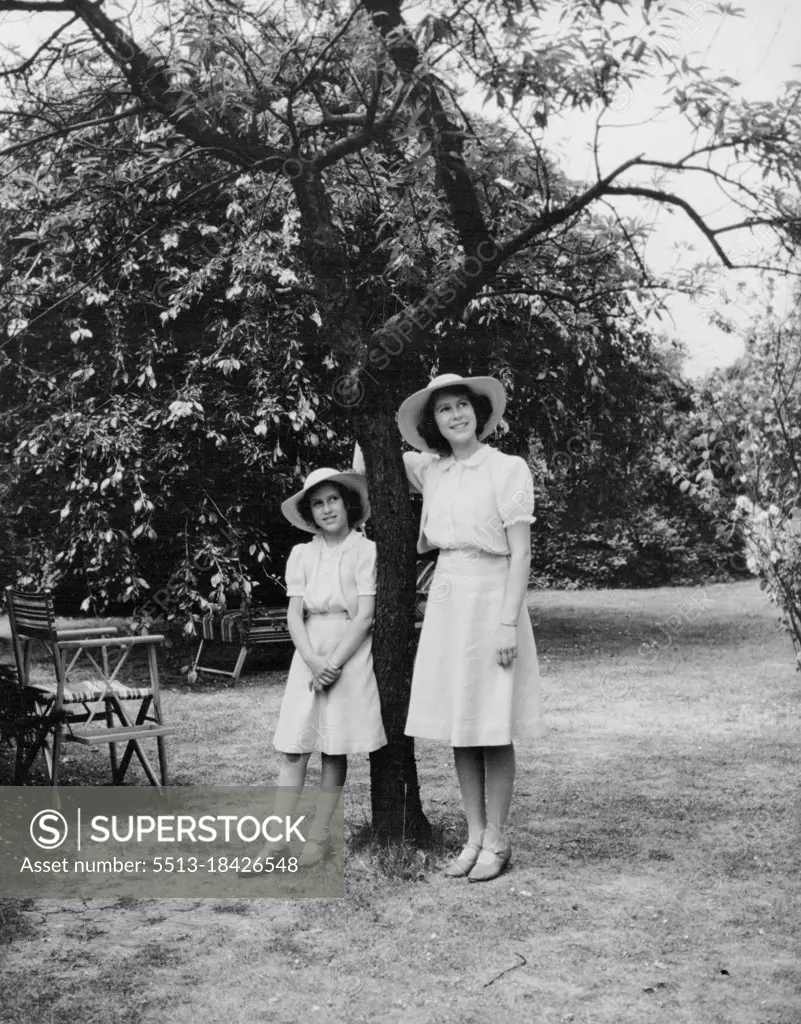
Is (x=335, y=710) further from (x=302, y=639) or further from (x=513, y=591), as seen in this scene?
(x=513, y=591)

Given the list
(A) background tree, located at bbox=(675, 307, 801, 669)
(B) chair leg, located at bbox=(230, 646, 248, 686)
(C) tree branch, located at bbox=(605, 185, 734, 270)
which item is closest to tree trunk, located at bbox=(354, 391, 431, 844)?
(C) tree branch, located at bbox=(605, 185, 734, 270)

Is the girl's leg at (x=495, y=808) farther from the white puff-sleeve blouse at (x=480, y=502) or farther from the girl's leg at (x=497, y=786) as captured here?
the white puff-sleeve blouse at (x=480, y=502)

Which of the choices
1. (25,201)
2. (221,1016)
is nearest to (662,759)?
(221,1016)

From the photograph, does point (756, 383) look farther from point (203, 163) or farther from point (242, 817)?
point (242, 817)

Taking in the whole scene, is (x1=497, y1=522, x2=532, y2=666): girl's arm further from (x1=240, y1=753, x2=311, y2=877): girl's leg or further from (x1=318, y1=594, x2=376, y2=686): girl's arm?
(x1=240, y1=753, x2=311, y2=877): girl's leg

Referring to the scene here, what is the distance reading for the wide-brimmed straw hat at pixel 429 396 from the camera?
4824 millimetres

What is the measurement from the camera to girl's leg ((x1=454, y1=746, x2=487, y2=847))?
4.80 meters

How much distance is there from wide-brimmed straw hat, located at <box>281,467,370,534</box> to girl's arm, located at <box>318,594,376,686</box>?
49cm

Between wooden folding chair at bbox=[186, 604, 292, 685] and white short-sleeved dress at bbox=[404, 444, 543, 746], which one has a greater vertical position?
white short-sleeved dress at bbox=[404, 444, 543, 746]

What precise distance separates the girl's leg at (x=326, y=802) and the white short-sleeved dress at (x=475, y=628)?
0.50m

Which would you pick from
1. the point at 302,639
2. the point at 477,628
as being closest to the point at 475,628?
the point at 477,628

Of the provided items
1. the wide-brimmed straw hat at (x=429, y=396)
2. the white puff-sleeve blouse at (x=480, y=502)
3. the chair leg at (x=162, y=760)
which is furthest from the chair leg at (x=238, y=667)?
the white puff-sleeve blouse at (x=480, y=502)

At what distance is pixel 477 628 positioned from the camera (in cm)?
468

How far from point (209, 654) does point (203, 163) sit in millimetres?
7609
